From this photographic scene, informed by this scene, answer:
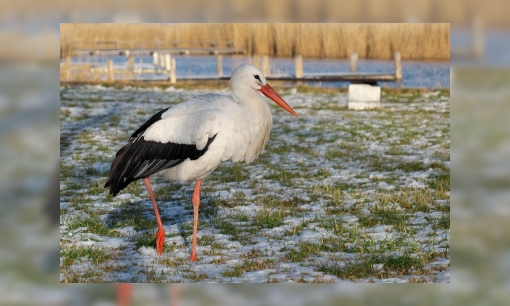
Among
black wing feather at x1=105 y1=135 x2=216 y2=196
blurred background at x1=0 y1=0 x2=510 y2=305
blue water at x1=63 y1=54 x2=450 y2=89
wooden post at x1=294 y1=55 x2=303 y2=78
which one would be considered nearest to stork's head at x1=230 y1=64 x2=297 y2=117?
black wing feather at x1=105 y1=135 x2=216 y2=196

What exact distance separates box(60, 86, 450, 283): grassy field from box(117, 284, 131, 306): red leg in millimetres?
973

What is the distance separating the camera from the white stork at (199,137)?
590 centimetres

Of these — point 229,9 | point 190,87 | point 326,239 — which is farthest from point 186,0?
point 190,87

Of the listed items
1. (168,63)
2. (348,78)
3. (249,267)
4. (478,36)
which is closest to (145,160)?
(249,267)

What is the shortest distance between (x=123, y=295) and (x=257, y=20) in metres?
1.63

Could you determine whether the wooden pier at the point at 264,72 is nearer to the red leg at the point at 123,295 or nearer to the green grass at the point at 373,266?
the green grass at the point at 373,266

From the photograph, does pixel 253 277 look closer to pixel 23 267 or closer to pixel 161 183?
pixel 23 267

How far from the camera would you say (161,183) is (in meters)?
8.69

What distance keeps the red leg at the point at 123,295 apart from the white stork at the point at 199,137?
2.01 m

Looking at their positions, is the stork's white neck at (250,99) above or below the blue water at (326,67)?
below

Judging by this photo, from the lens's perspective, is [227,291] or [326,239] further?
[326,239]

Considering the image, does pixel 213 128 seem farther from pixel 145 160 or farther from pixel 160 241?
pixel 160 241

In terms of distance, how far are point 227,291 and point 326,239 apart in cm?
249

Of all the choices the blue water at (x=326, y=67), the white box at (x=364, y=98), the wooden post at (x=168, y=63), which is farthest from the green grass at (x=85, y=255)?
the wooden post at (x=168, y=63)
